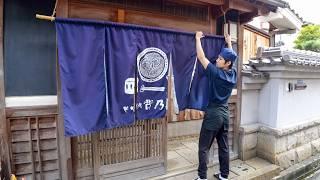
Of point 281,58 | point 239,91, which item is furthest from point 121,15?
point 281,58

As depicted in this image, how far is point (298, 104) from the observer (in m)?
8.25

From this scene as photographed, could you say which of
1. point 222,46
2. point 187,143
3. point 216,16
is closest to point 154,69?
point 222,46

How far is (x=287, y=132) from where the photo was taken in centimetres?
757

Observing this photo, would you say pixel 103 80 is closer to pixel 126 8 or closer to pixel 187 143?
pixel 126 8

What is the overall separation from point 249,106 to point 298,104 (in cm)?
201

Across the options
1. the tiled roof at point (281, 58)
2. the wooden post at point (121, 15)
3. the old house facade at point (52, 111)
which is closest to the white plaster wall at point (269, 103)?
the tiled roof at point (281, 58)

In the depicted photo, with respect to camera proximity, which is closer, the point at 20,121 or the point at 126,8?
the point at 20,121

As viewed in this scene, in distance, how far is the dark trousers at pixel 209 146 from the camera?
5.41 m

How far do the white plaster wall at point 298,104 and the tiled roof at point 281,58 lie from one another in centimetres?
62

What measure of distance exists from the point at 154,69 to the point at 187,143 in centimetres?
430

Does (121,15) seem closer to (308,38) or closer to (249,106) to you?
(249,106)

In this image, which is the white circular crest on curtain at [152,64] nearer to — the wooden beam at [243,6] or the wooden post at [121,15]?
the wooden post at [121,15]

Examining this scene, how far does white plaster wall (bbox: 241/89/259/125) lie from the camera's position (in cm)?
738

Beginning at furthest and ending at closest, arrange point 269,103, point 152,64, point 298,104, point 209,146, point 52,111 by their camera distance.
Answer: point 298,104 → point 269,103 → point 209,146 → point 152,64 → point 52,111
